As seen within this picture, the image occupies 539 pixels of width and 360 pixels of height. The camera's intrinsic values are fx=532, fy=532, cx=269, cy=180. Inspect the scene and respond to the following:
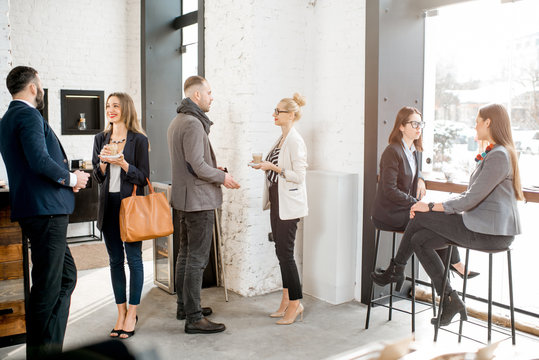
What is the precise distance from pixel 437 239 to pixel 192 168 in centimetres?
174

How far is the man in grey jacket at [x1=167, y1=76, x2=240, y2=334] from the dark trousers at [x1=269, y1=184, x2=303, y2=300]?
34cm

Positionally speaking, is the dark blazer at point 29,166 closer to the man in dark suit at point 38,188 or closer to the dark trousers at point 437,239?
the man in dark suit at point 38,188

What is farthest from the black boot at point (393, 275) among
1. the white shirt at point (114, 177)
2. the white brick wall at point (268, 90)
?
the white shirt at point (114, 177)

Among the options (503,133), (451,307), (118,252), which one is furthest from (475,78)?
(118,252)

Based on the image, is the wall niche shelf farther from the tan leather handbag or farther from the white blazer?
the white blazer

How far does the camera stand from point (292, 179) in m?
3.86

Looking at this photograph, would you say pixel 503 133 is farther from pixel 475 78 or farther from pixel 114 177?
pixel 114 177

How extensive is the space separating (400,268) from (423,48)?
197 cm

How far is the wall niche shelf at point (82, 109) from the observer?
7.21 metres

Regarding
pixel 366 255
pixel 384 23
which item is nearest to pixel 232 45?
pixel 384 23

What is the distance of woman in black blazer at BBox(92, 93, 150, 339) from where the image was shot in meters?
3.72

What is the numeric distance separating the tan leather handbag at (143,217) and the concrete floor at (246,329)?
0.74m

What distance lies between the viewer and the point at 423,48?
4547mm

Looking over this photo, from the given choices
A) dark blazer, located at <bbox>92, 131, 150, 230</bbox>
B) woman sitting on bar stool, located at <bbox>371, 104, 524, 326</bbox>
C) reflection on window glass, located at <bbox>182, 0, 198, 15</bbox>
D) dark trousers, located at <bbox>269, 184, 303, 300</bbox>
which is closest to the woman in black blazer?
dark blazer, located at <bbox>92, 131, 150, 230</bbox>
